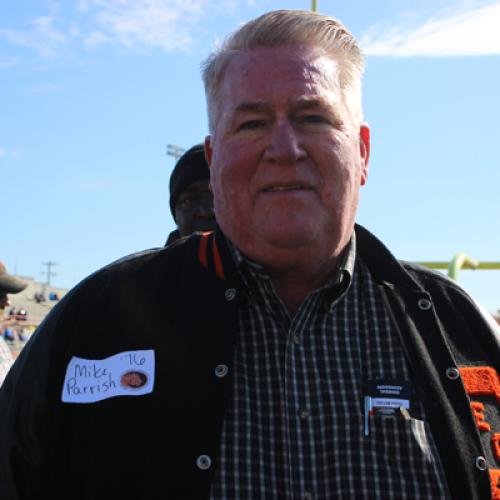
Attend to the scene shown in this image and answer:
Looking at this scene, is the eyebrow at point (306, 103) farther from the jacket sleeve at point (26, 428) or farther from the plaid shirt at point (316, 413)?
the jacket sleeve at point (26, 428)

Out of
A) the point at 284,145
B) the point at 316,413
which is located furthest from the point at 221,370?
the point at 284,145

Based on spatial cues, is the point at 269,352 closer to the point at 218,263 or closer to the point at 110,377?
the point at 218,263

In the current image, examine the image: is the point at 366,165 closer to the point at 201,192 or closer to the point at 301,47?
the point at 301,47

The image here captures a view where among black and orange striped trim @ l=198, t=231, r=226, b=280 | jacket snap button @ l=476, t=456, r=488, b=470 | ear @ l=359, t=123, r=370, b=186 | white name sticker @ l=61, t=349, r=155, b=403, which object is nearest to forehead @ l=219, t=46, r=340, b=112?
ear @ l=359, t=123, r=370, b=186

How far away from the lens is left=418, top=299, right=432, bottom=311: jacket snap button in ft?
7.09

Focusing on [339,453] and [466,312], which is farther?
[466,312]

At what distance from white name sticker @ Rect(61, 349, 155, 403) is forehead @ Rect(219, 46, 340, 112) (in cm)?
75

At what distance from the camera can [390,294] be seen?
2184 millimetres

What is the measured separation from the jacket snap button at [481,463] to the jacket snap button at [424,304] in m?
0.44

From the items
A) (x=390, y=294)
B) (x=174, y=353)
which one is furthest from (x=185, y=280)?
(x=390, y=294)

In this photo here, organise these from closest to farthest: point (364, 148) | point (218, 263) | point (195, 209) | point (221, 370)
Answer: point (221, 370)
point (218, 263)
point (364, 148)
point (195, 209)

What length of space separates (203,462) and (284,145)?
2.77ft

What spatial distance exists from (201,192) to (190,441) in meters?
2.10

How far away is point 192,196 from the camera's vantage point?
3.81 metres
